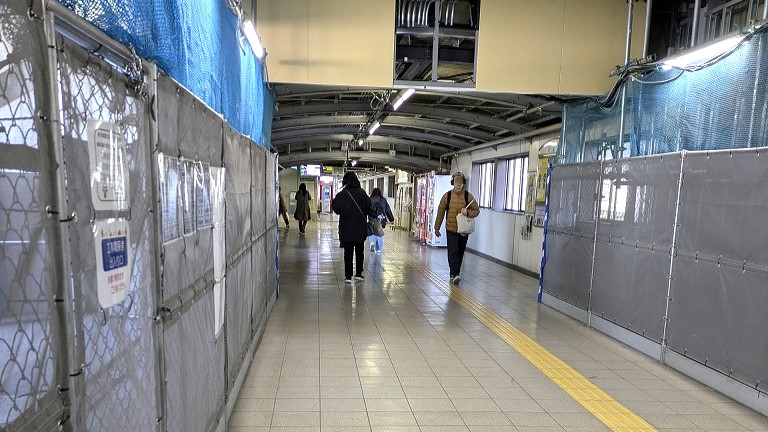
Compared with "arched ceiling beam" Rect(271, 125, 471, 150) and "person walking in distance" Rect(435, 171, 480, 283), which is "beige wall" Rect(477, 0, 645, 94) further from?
"arched ceiling beam" Rect(271, 125, 471, 150)

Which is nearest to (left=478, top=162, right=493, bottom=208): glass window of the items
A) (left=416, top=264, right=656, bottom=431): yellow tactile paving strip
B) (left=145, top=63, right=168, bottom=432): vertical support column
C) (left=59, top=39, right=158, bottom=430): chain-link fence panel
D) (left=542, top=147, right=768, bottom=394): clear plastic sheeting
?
(left=542, top=147, right=768, bottom=394): clear plastic sheeting

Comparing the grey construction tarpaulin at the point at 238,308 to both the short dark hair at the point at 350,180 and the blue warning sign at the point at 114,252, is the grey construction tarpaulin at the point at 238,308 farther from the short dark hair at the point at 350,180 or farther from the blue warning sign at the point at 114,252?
the short dark hair at the point at 350,180

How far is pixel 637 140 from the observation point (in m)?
4.93

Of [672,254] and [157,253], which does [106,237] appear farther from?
[672,254]

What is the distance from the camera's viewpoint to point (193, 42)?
210 centimetres

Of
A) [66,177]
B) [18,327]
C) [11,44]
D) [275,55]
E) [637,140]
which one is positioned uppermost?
[275,55]

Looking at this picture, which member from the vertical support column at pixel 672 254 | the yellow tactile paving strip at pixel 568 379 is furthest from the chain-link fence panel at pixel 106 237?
the vertical support column at pixel 672 254

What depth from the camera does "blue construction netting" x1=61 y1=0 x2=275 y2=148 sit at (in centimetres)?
133

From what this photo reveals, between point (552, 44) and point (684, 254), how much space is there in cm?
293

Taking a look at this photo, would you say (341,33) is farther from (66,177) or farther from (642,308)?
(66,177)

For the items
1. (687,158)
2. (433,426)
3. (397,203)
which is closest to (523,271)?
(687,158)

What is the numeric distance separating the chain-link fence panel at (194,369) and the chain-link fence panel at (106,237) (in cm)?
21

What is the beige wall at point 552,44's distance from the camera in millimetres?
5473

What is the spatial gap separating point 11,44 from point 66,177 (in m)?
0.29
